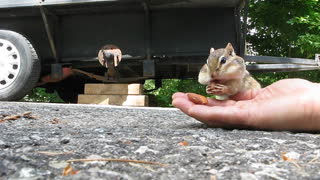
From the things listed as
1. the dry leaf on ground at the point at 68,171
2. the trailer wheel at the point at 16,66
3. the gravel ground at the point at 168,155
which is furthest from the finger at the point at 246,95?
the trailer wheel at the point at 16,66

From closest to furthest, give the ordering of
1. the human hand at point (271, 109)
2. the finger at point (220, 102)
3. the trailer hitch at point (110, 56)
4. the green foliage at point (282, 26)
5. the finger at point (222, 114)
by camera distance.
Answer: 1. the human hand at point (271, 109)
2. the finger at point (222, 114)
3. the finger at point (220, 102)
4. the trailer hitch at point (110, 56)
5. the green foliage at point (282, 26)

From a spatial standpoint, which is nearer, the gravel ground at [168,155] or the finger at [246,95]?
the gravel ground at [168,155]

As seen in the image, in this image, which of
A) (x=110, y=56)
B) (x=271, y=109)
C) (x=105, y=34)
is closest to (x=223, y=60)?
(x=271, y=109)

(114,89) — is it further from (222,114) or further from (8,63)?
(222,114)

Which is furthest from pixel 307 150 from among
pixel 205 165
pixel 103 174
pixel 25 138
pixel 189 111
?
pixel 25 138

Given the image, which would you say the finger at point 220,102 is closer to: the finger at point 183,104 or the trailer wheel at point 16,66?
the finger at point 183,104

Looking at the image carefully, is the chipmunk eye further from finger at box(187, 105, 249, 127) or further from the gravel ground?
the gravel ground
